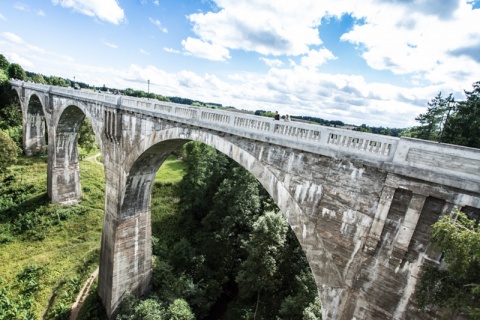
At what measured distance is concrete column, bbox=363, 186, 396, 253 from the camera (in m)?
7.09

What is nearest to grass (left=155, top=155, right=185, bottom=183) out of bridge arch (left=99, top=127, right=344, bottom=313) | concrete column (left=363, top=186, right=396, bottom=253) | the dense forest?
the dense forest

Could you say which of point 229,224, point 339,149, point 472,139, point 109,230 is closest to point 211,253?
point 229,224

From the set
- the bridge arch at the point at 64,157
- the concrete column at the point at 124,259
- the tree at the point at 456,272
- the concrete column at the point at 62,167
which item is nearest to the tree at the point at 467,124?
the tree at the point at 456,272

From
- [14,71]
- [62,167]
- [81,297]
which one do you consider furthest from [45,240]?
[14,71]

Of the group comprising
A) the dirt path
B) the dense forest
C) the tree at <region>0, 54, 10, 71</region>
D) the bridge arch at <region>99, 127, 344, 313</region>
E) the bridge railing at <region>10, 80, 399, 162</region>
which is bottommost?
the dirt path

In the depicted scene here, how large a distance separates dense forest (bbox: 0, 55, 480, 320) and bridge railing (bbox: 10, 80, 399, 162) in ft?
33.1

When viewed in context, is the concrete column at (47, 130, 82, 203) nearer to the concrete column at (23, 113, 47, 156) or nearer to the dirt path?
the dirt path

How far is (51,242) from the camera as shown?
84.2ft

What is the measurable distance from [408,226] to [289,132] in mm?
4705

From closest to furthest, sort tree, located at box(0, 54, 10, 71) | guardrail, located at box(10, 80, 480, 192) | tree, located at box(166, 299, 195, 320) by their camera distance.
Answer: guardrail, located at box(10, 80, 480, 192), tree, located at box(166, 299, 195, 320), tree, located at box(0, 54, 10, 71)

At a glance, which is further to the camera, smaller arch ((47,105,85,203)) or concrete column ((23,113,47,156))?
concrete column ((23,113,47,156))

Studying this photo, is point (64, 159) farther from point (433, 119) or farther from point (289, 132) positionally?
point (433, 119)

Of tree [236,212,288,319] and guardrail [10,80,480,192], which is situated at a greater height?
guardrail [10,80,480,192]

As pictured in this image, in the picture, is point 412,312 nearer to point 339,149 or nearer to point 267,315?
point 339,149
